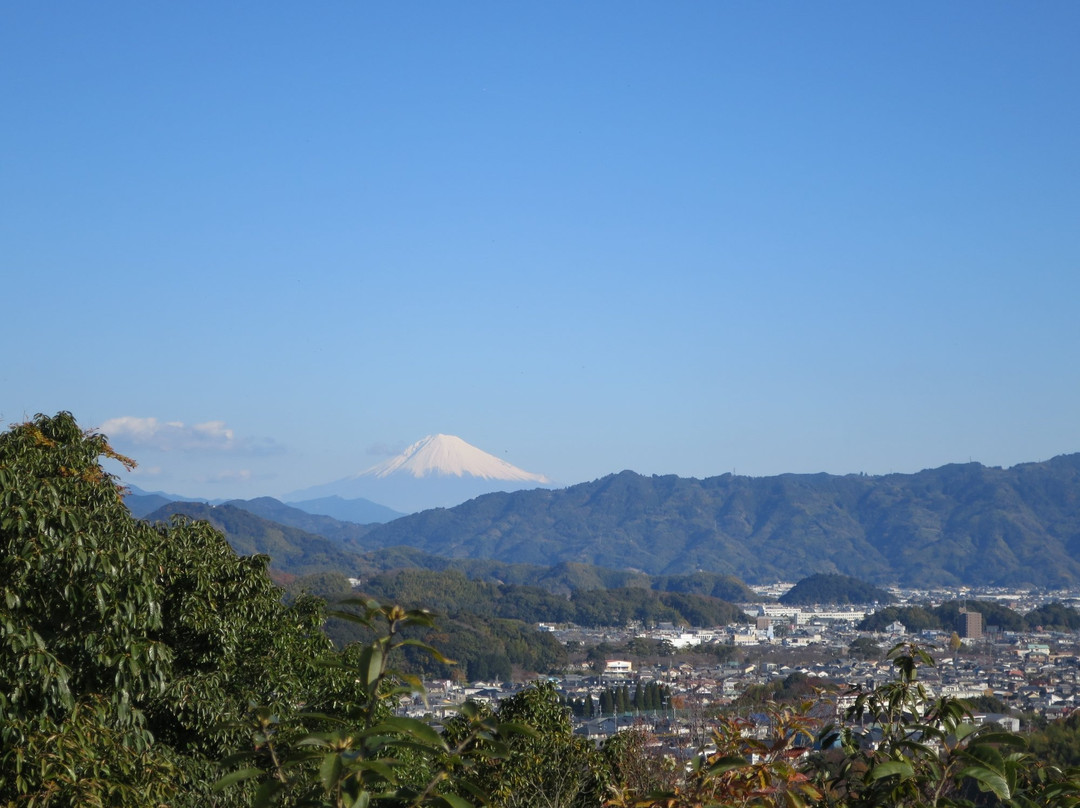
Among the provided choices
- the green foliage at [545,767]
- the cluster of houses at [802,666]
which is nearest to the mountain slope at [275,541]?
the cluster of houses at [802,666]

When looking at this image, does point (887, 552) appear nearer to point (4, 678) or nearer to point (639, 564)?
point (639, 564)

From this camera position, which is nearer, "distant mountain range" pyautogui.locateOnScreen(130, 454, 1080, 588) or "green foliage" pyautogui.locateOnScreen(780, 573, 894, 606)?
"green foliage" pyautogui.locateOnScreen(780, 573, 894, 606)

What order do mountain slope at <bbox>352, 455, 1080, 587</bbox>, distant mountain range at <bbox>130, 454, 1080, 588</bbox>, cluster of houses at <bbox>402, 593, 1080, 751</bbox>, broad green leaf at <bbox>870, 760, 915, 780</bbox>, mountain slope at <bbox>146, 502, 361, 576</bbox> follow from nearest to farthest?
broad green leaf at <bbox>870, 760, 915, 780</bbox> → cluster of houses at <bbox>402, 593, 1080, 751</bbox> → mountain slope at <bbox>146, 502, 361, 576</bbox> → distant mountain range at <bbox>130, 454, 1080, 588</bbox> → mountain slope at <bbox>352, 455, 1080, 587</bbox>

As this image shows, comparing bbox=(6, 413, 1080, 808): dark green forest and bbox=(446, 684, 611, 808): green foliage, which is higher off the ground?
bbox=(6, 413, 1080, 808): dark green forest

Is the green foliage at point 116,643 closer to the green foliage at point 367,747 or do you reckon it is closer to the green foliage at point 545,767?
the green foliage at point 367,747

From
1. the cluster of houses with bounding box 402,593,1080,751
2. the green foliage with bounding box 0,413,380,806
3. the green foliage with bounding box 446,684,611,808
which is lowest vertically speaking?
the cluster of houses with bounding box 402,593,1080,751

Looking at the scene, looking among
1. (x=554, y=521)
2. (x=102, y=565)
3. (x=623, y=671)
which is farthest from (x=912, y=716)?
(x=554, y=521)


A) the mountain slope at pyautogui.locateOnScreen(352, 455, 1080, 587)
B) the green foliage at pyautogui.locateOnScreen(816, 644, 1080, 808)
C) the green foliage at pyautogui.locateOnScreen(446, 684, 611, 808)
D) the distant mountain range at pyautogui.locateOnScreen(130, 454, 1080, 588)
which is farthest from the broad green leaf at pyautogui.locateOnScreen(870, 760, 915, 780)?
the mountain slope at pyautogui.locateOnScreen(352, 455, 1080, 587)

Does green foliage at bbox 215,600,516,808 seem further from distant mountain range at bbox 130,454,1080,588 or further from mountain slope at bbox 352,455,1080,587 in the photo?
mountain slope at bbox 352,455,1080,587
